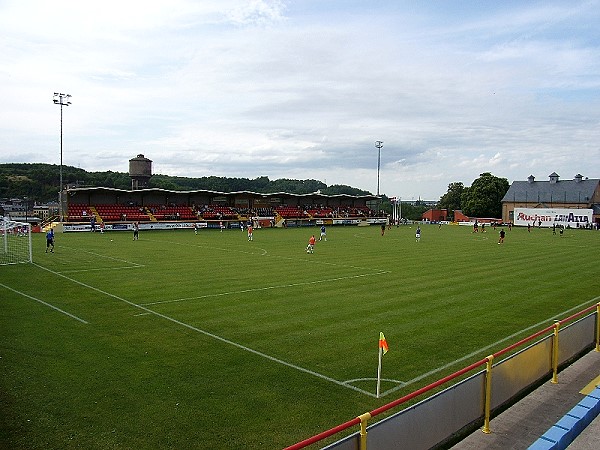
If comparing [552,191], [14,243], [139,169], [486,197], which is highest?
[139,169]

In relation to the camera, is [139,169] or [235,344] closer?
[235,344]

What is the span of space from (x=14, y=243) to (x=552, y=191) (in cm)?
9815

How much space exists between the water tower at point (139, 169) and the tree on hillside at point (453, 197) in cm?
7375

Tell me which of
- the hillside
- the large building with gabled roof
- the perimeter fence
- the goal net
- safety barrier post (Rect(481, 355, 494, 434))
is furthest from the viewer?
the hillside

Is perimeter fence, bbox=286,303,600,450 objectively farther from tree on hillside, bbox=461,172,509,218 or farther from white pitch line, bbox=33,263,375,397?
tree on hillside, bbox=461,172,509,218

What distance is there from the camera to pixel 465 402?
317 inches

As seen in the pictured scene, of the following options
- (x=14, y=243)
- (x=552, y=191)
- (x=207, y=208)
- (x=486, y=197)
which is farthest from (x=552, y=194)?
(x=14, y=243)

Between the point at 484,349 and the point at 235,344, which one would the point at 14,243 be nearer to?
the point at 235,344

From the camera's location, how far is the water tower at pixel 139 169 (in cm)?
9881

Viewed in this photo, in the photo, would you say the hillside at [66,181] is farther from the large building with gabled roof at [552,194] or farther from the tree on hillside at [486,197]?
the large building with gabled roof at [552,194]

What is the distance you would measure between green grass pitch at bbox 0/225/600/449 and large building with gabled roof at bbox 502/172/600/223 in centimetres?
7756

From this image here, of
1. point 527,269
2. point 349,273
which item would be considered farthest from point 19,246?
point 527,269

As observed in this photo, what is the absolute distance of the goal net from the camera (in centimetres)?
3005

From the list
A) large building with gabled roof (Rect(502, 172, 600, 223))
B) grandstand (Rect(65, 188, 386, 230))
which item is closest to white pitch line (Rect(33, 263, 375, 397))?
grandstand (Rect(65, 188, 386, 230))
